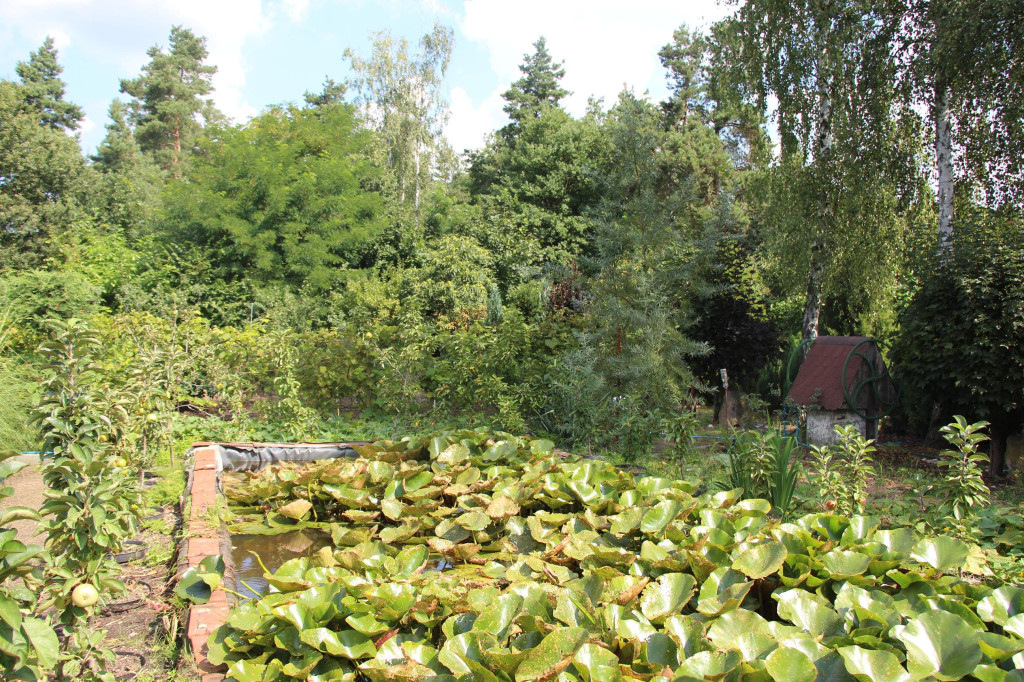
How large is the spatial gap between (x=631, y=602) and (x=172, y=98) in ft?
120

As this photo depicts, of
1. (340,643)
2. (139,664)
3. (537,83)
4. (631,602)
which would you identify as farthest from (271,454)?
(537,83)

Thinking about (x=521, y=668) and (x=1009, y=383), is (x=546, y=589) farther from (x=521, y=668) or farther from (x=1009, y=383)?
(x=1009, y=383)

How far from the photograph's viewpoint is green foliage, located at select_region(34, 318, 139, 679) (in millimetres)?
1726

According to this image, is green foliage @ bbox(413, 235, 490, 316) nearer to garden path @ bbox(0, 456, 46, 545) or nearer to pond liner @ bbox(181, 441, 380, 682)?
pond liner @ bbox(181, 441, 380, 682)

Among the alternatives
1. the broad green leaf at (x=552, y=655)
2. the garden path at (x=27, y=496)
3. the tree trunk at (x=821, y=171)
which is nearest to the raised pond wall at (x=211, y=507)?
the garden path at (x=27, y=496)

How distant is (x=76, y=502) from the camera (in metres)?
1.88

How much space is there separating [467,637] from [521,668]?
191 millimetres

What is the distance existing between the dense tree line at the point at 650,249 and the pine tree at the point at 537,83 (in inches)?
470

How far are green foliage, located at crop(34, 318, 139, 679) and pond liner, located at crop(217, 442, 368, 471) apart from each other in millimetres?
2412

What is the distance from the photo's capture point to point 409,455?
13.0ft

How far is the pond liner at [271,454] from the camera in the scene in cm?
453

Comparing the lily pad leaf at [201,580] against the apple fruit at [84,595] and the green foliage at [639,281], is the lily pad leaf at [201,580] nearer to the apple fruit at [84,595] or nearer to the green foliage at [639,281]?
the apple fruit at [84,595]

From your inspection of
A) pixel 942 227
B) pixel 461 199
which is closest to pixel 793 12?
pixel 942 227

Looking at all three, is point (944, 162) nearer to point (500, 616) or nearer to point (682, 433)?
point (682, 433)
